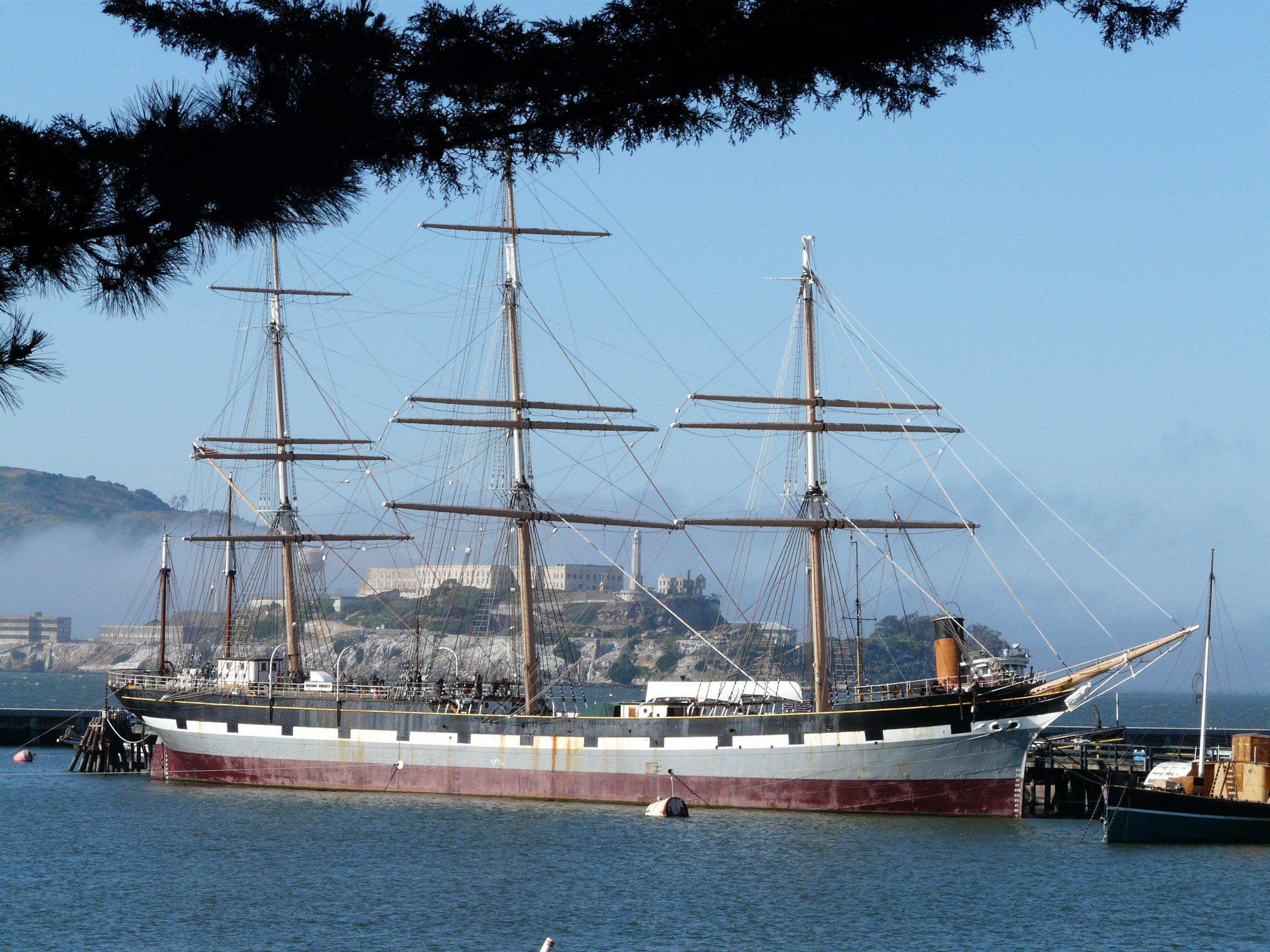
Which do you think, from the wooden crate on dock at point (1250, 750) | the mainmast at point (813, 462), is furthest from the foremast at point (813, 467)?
the wooden crate on dock at point (1250, 750)

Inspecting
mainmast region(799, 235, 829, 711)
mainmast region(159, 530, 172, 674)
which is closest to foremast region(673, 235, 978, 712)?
mainmast region(799, 235, 829, 711)

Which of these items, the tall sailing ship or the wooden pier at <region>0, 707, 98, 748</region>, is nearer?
the tall sailing ship

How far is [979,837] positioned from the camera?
4228 centimetres

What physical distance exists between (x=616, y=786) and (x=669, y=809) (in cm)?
388

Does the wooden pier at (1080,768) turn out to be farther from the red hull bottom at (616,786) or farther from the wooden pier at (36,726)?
the wooden pier at (36,726)

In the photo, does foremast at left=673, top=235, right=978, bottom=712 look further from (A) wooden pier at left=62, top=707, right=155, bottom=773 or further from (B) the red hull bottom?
(A) wooden pier at left=62, top=707, right=155, bottom=773

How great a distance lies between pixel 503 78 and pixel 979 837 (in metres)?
35.5

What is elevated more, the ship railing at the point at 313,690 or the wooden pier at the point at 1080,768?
the ship railing at the point at 313,690

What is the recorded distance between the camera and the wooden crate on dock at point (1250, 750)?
41.2 metres

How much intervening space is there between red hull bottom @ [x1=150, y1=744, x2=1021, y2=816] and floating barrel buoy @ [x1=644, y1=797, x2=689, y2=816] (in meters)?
1.99

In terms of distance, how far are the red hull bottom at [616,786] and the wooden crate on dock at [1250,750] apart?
7242mm

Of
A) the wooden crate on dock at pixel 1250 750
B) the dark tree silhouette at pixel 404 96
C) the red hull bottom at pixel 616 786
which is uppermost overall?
the dark tree silhouette at pixel 404 96

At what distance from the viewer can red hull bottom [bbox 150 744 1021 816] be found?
152 ft

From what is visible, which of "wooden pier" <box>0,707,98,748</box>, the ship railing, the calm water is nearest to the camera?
the calm water
